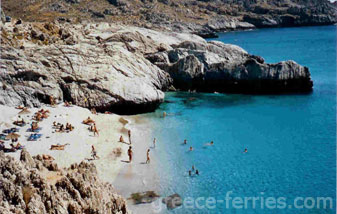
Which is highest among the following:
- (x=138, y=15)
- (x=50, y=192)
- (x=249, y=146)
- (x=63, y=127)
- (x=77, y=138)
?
(x=138, y=15)

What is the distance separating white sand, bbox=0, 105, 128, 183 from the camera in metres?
31.5

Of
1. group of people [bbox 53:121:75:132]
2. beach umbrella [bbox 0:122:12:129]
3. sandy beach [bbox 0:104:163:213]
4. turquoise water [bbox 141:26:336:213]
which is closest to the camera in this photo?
turquoise water [bbox 141:26:336:213]

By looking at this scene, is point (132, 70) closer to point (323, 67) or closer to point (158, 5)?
point (323, 67)

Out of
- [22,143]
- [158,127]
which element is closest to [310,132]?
[158,127]

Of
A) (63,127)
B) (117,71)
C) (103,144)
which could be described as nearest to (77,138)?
(63,127)

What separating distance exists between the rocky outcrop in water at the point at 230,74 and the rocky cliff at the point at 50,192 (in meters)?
43.8

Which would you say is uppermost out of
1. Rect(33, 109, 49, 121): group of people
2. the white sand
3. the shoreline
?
Rect(33, 109, 49, 121): group of people

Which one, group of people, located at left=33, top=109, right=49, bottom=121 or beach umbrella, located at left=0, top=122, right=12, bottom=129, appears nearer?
beach umbrella, located at left=0, top=122, right=12, bottom=129

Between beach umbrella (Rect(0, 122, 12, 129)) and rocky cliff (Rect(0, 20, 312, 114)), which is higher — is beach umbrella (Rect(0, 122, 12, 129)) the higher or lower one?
the lower one

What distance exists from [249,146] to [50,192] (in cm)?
2581

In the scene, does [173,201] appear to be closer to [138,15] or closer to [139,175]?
[139,175]

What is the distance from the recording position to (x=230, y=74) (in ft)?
189

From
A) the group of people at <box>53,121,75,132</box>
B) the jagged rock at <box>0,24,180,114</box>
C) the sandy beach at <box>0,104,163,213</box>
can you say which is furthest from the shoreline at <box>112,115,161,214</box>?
the jagged rock at <box>0,24,180,114</box>

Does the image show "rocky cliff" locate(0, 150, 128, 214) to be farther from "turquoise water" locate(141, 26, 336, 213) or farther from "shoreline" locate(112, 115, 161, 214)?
"turquoise water" locate(141, 26, 336, 213)
